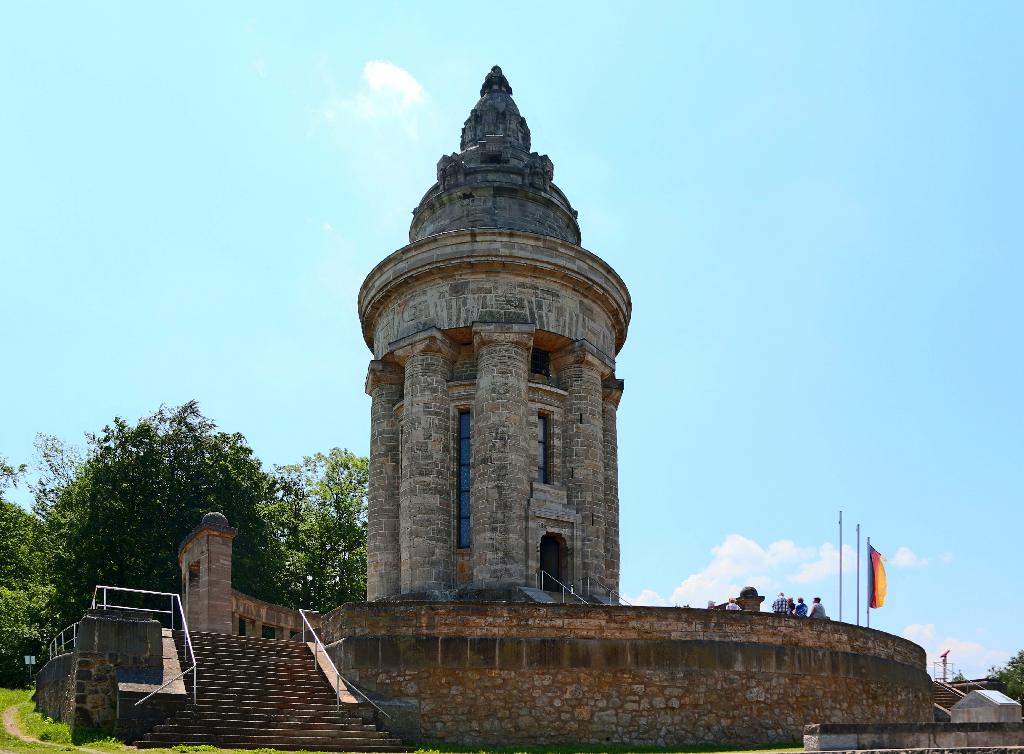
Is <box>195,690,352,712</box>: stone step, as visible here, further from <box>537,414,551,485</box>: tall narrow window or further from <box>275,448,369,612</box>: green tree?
<box>275,448,369,612</box>: green tree

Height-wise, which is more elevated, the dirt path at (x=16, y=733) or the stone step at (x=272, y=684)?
the stone step at (x=272, y=684)

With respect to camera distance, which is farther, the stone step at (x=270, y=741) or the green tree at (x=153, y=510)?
the green tree at (x=153, y=510)

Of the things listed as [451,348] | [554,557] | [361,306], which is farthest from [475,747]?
[361,306]

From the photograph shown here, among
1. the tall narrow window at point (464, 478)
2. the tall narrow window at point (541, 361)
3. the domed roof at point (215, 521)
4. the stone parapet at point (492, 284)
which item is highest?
the stone parapet at point (492, 284)

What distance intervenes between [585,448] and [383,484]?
5.19 metres

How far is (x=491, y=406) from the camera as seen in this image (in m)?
25.9

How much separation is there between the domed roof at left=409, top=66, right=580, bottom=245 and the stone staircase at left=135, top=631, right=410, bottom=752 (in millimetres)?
11917

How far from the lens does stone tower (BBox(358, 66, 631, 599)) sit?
2573cm

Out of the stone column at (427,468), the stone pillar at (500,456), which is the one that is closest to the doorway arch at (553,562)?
the stone pillar at (500,456)

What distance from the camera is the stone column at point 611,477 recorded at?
2828 centimetres

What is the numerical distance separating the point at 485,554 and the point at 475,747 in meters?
7.02

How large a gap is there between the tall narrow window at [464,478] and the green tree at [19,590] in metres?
15.4

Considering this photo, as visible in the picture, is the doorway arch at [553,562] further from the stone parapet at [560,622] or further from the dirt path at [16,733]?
the dirt path at [16,733]

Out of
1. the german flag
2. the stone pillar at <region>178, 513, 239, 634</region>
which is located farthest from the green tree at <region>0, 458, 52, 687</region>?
the german flag
